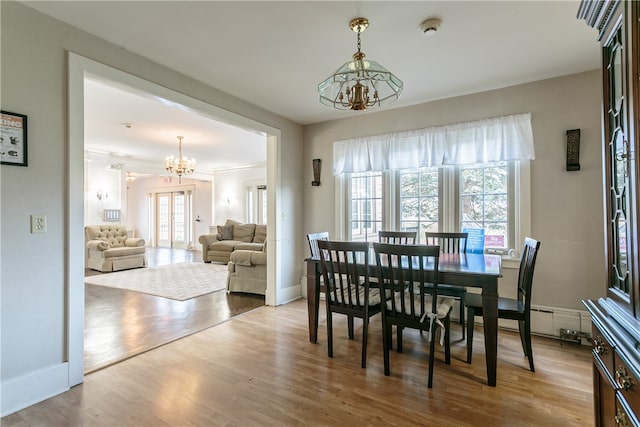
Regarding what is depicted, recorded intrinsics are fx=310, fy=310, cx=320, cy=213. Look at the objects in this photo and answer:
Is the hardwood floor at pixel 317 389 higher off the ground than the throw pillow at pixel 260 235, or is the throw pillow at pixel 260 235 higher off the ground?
the throw pillow at pixel 260 235

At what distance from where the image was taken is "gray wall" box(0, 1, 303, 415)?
1.91m

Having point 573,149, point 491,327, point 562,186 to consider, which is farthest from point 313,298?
point 573,149

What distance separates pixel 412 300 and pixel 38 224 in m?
2.59

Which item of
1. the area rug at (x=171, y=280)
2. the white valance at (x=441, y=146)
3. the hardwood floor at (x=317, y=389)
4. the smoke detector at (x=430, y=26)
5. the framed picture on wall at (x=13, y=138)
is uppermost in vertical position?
the smoke detector at (x=430, y=26)

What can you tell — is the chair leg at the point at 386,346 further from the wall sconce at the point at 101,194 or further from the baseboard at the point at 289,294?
the wall sconce at the point at 101,194

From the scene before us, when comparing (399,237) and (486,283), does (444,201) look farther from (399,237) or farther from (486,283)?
(486,283)

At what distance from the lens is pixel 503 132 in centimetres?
323

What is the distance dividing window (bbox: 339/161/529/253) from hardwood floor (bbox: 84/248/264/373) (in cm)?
191

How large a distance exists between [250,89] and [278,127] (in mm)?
895

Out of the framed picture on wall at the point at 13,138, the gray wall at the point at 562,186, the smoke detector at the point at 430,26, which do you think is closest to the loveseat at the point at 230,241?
the framed picture on wall at the point at 13,138

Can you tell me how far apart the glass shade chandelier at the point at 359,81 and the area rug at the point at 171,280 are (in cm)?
360

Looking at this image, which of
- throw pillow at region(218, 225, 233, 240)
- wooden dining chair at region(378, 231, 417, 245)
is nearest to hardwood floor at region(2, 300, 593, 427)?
wooden dining chair at region(378, 231, 417, 245)

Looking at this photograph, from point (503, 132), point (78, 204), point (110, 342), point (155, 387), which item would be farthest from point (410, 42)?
point (110, 342)

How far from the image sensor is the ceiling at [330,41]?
6.66 feet
